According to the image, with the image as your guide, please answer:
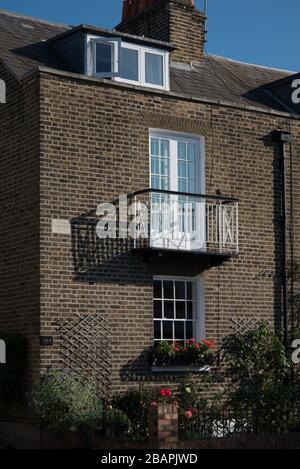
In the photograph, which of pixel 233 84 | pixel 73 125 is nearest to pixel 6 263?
pixel 73 125

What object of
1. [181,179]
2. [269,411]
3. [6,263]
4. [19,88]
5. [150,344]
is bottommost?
[269,411]

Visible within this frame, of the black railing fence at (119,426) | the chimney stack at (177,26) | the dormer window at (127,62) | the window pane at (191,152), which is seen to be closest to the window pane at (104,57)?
the dormer window at (127,62)

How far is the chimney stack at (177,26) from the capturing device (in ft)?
74.9

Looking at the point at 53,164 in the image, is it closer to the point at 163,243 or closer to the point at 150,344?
the point at 163,243

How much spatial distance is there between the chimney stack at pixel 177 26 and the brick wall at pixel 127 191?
3.01 meters

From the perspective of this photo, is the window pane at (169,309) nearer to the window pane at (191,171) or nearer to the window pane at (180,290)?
the window pane at (180,290)

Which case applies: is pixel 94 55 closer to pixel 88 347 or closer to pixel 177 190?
pixel 177 190

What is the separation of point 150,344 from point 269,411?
299 cm

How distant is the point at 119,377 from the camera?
59.8 feet

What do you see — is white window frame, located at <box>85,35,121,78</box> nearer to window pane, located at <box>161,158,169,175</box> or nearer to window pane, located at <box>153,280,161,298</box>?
window pane, located at <box>161,158,169,175</box>

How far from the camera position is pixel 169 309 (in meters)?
19.5

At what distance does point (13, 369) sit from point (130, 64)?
23.6 feet

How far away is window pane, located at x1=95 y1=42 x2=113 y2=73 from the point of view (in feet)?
64.5

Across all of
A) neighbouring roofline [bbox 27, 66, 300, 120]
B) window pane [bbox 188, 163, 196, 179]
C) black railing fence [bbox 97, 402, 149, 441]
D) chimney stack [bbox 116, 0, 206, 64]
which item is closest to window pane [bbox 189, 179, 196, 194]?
window pane [bbox 188, 163, 196, 179]
